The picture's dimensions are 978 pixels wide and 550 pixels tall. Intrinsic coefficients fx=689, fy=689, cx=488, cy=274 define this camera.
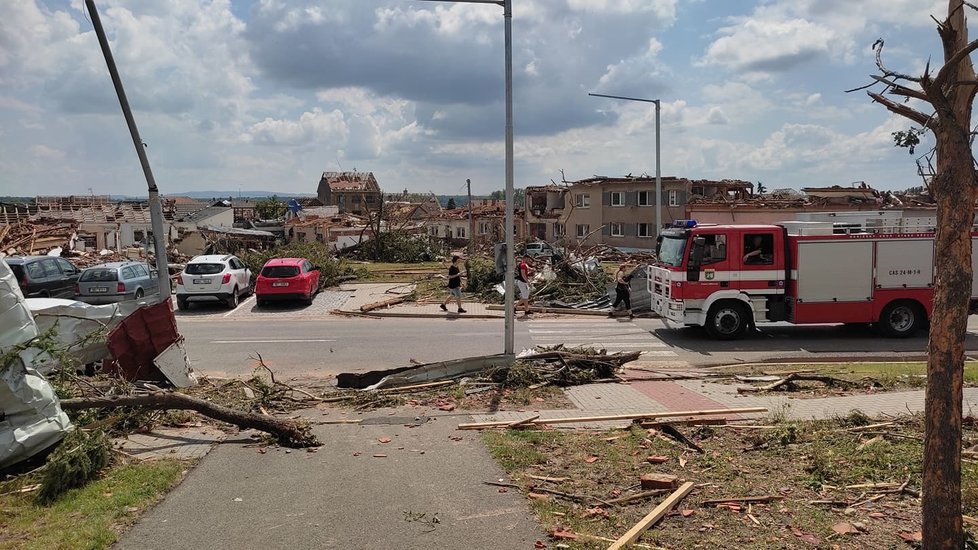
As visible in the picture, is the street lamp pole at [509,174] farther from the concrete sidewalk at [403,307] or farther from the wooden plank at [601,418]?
the concrete sidewalk at [403,307]

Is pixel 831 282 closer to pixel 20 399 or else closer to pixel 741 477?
pixel 741 477

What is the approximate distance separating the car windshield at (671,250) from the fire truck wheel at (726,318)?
139 centimetres

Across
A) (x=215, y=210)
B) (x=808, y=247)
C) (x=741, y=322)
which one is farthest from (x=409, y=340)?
(x=215, y=210)

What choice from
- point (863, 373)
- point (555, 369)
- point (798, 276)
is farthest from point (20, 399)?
point (798, 276)

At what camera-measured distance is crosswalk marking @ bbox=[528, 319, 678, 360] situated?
50.9 ft

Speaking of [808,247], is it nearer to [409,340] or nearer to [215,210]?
[409,340]

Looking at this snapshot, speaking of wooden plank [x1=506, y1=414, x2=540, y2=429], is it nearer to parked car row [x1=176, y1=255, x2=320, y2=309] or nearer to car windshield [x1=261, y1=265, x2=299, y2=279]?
parked car row [x1=176, y1=255, x2=320, y2=309]

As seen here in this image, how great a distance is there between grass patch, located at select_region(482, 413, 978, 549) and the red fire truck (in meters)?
7.57

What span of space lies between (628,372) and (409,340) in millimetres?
6276

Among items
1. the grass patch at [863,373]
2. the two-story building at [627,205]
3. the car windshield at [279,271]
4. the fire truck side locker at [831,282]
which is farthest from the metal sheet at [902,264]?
the two-story building at [627,205]

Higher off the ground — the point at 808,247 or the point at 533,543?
the point at 808,247

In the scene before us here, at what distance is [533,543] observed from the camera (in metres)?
5.14

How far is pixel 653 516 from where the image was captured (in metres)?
5.40

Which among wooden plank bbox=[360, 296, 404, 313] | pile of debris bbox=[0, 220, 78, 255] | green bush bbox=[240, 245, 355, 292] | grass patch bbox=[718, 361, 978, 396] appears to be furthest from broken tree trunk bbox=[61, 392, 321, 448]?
pile of debris bbox=[0, 220, 78, 255]
